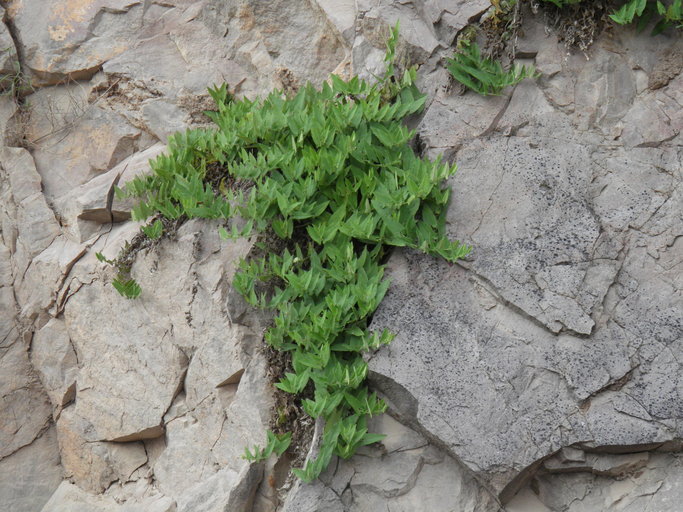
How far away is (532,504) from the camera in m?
3.21

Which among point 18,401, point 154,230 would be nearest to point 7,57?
point 154,230

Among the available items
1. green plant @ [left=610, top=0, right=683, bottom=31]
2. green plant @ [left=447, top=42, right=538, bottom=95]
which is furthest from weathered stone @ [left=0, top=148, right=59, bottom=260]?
green plant @ [left=610, top=0, right=683, bottom=31]

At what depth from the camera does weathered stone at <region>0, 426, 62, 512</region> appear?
4055mm

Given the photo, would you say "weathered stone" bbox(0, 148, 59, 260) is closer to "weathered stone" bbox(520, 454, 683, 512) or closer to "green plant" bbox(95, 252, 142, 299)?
"green plant" bbox(95, 252, 142, 299)

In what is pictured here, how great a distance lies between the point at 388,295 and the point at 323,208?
20.3 inches

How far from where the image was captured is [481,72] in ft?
12.5

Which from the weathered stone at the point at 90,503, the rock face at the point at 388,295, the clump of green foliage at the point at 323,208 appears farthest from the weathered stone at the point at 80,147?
the weathered stone at the point at 90,503

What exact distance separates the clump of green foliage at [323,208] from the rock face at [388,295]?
117mm

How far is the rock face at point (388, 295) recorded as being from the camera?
3.17 metres

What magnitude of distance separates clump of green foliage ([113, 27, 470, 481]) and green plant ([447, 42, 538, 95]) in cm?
25

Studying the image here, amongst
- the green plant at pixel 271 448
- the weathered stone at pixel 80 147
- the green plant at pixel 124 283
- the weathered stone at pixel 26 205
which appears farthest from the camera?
the weathered stone at pixel 80 147

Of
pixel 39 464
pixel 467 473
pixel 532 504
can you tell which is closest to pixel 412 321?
pixel 467 473

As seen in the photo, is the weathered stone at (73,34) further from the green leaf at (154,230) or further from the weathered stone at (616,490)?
the weathered stone at (616,490)

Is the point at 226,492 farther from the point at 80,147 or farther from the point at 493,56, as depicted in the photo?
the point at 493,56
